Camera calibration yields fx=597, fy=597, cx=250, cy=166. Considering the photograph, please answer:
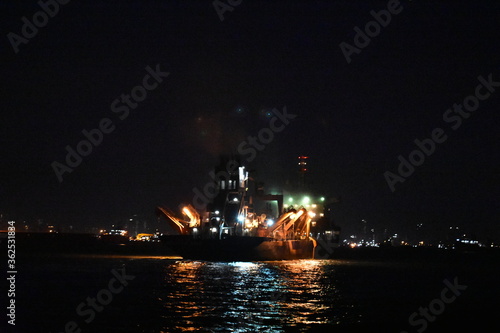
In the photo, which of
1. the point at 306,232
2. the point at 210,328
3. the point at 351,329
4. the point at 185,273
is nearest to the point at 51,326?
the point at 210,328

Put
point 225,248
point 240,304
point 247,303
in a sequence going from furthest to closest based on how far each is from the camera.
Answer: point 225,248, point 247,303, point 240,304

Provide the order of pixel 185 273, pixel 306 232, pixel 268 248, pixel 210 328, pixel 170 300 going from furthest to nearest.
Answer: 1. pixel 306 232
2. pixel 268 248
3. pixel 185 273
4. pixel 170 300
5. pixel 210 328

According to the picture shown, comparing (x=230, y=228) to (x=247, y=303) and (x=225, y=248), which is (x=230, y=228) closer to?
(x=225, y=248)

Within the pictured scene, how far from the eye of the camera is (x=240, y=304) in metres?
38.7

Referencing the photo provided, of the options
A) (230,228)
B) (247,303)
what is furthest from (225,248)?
(247,303)

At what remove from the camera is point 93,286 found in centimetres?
4828

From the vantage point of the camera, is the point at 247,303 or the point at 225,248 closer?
the point at 247,303

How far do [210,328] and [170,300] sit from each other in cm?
1163

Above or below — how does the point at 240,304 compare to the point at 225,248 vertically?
below

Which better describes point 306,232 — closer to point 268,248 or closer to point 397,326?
point 268,248

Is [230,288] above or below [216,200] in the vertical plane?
below

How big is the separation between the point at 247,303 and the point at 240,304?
75 cm

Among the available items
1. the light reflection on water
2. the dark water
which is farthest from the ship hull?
the light reflection on water

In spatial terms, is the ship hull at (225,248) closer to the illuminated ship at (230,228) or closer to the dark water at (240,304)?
the illuminated ship at (230,228)
